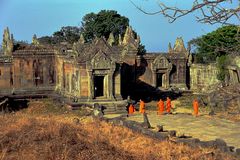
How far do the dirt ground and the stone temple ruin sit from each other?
276 inches

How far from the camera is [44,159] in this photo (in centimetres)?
1209

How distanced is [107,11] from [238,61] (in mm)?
37929

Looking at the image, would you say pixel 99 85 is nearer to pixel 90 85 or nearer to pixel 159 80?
pixel 90 85

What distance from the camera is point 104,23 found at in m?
70.8

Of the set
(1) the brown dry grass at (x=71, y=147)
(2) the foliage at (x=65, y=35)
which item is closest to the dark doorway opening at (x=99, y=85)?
(1) the brown dry grass at (x=71, y=147)

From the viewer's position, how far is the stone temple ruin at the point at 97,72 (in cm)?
3522

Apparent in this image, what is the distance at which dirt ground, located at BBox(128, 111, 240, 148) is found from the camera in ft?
67.5

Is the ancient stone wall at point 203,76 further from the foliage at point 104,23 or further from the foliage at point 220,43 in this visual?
the foliage at point 220,43

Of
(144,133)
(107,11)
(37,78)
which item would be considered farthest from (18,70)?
(107,11)

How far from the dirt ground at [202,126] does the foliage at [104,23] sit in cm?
4307

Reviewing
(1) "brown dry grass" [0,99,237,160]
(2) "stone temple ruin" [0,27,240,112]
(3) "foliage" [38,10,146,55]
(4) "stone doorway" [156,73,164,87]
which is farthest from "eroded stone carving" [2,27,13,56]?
(3) "foliage" [38,10,146,55]

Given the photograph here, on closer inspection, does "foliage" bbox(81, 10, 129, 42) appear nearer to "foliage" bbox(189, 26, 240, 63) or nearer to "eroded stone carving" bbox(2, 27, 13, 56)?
"eroded stone carving" bbox(2, 27, 13, 56)

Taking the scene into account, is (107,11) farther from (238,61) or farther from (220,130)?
(220,130)

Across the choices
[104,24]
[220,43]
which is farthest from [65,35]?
[220,43]
